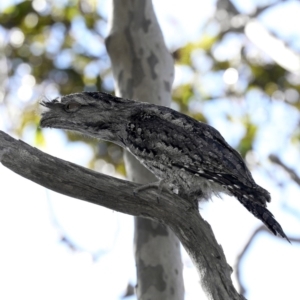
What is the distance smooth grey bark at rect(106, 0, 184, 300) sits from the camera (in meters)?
5.76

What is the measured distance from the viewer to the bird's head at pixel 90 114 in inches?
181

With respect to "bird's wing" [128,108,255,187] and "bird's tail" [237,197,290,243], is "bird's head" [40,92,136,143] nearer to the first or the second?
"bird's wing" [128,108,255,187]

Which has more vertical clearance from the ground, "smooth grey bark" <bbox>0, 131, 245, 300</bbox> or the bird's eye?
the bird's eye

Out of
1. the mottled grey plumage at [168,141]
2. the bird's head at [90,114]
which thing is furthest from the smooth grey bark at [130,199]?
the bird's head at [90,114]

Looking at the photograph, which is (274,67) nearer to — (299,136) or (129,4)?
(299,136)

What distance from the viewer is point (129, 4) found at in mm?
6676

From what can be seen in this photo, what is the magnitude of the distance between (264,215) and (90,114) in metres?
1.51

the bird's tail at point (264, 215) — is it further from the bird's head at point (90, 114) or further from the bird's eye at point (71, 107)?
the bird's eye at point (71, 107)

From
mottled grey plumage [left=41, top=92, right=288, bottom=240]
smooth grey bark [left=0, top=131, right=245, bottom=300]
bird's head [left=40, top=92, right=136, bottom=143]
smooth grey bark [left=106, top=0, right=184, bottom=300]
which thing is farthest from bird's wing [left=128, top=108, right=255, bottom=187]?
smooth grey bark [left=106, top=0, right=184, bottom=300]

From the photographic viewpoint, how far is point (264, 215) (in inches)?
168

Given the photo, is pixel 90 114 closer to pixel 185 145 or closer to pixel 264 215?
pixel 185 145

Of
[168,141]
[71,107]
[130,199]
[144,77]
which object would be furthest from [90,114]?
[144,77]

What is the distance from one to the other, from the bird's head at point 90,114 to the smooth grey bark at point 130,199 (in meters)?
0.71

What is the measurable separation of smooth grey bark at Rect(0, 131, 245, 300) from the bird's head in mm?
706
